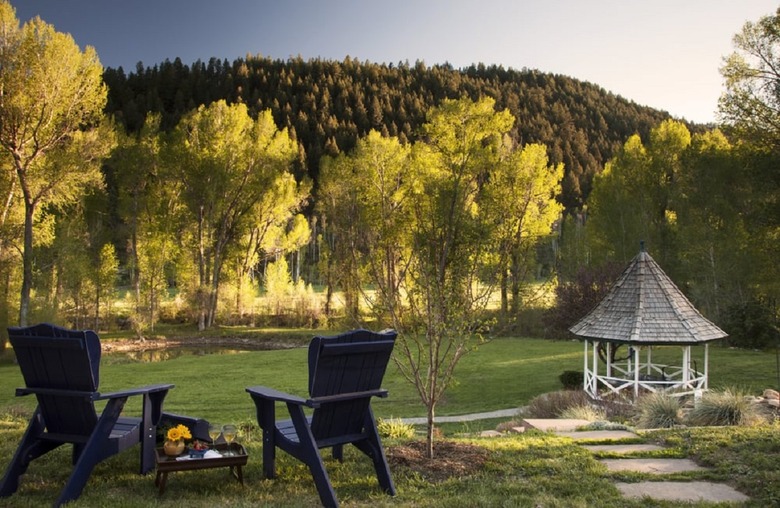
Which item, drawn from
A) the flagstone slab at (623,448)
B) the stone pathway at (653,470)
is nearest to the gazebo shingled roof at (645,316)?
the stone pathway at (653,470)

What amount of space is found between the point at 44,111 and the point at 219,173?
11.7 meters

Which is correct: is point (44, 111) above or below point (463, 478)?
above

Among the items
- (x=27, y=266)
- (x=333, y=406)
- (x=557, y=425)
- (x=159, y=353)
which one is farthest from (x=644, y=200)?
(x=333, y=406)

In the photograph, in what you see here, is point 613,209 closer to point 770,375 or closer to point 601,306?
point 770,375

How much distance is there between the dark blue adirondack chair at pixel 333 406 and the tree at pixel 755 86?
17.6 metres

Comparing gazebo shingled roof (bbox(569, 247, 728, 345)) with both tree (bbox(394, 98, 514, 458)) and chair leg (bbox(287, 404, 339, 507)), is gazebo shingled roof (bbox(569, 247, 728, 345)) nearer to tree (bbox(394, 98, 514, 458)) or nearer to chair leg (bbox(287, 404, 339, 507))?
tree (bbox(394, 98, 514, 458))

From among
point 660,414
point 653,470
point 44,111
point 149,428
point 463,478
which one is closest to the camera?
point 463,478

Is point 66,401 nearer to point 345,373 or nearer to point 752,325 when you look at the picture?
point 345,373

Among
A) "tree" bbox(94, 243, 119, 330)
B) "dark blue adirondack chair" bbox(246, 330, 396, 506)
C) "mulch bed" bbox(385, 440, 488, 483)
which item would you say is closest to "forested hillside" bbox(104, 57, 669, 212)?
"tree" bbox(94, 243, 119, 330)

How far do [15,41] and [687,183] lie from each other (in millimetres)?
25537

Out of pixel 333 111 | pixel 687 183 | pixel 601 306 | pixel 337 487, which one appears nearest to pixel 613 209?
pixel 687 183

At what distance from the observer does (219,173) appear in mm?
29828

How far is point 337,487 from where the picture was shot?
14.2ft

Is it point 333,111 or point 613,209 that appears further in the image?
point 333,111
